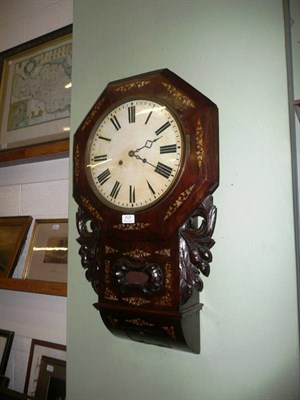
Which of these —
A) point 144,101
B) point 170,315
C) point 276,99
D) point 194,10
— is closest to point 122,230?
point 170,315

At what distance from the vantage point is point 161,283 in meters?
0.68

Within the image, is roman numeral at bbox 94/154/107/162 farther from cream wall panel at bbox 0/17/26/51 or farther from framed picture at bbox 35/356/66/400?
cream wall panel at bbox 0/17/26/51

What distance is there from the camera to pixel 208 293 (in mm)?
739

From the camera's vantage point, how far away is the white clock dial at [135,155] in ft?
2.30

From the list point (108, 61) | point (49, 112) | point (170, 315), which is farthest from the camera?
point (49, 112)

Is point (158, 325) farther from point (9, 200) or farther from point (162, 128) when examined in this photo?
point (9, 200)

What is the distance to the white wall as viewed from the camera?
1253 millimetres

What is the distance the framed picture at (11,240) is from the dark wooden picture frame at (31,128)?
0.88ft

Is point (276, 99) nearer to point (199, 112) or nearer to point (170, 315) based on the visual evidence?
point (199, 112)

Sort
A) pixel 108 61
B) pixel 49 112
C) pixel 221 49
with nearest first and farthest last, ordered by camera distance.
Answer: pixel 221 49 → pixel 108 61 → pixel 49 112

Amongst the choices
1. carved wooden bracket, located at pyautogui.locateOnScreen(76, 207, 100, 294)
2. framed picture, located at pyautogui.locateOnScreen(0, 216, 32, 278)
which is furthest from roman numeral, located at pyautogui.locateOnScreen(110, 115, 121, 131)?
framed picture, located at pyautogui.locateOnScreen(0, 216, 32, 278)

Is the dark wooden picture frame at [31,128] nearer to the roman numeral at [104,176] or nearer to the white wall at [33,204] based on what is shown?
the white wall at [33,204]

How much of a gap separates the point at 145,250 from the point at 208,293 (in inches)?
7.9

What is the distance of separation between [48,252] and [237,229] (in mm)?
816
